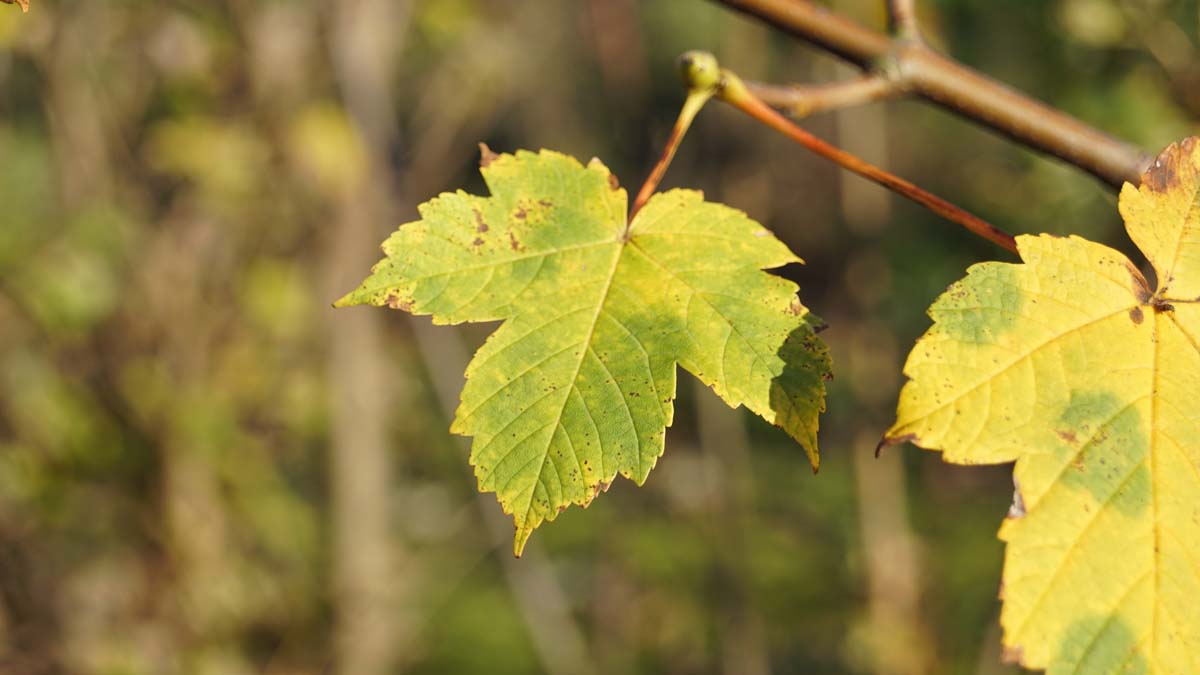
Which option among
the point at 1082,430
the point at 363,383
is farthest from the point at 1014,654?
the point at 363,383

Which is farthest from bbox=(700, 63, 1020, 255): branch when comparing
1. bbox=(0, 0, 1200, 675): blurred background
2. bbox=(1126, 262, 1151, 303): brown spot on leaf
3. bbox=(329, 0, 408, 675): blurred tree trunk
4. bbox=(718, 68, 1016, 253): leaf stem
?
bbox=(329, 0, 408, 675): blurred tree trunk

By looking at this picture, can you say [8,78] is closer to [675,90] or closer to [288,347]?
[288,347]

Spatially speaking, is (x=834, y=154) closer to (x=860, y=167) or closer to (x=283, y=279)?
(x=860, y=167)

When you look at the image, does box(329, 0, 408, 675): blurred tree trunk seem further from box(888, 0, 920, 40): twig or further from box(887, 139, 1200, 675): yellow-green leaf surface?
box(887, 139, 1200, 675): yellow-green leaf surface

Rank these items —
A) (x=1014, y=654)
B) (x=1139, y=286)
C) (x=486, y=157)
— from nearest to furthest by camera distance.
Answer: (x=1014, y=654)
(x=1139, y=286)
(x=486, y=157)

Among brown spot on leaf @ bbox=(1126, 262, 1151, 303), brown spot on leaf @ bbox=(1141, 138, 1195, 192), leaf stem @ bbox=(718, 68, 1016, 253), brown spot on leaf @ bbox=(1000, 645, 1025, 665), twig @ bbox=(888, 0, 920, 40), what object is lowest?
brown spot on leaf @ bbox=(1000, 645, 1025, 665)

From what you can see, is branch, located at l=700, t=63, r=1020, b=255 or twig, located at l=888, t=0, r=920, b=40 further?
twig, located at l=888, t=0, r=920, b=40

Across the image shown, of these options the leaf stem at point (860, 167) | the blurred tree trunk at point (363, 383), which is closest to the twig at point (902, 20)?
the leaf stem at point (860, 167)
